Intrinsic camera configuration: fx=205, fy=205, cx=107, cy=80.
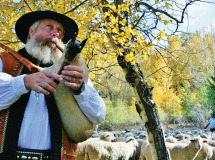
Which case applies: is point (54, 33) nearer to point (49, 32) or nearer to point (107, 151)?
point (49, 32)

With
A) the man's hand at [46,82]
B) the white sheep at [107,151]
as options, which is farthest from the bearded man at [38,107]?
the white sheep at [107,151]

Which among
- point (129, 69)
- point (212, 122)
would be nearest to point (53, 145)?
point (129, 69)

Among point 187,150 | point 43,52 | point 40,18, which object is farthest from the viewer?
point 187,150

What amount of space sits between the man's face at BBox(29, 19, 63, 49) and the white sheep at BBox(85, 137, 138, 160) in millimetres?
5039

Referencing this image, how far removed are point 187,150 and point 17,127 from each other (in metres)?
6.42

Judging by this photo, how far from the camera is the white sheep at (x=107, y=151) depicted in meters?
6.24

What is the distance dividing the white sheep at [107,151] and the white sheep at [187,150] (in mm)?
1506

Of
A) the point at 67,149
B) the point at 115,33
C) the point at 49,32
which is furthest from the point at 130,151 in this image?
the point at 49,32

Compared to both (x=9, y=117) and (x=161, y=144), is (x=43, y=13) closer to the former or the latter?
(x=9, y=117)

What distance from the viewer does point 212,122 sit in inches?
464

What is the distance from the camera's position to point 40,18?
195 centimetres

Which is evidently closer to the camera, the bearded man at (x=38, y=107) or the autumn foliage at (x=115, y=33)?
the bearded man at (x=38, y=107)

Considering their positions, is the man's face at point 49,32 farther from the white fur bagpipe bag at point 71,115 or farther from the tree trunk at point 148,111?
the tree trunk at point 148,111

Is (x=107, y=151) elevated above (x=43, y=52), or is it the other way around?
(x=43, y=52)
